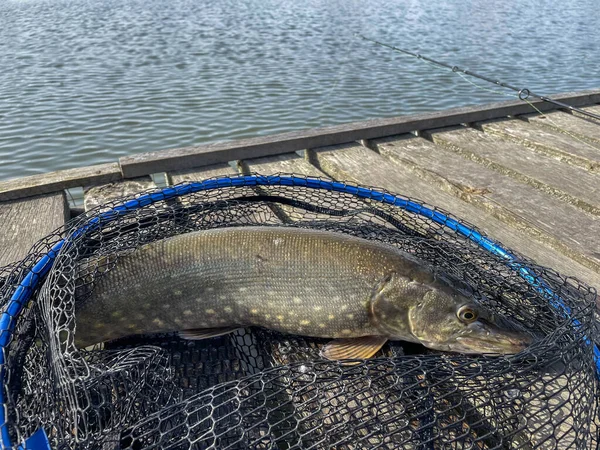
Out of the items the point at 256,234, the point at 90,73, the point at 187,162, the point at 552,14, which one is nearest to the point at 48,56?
the point at 90,73

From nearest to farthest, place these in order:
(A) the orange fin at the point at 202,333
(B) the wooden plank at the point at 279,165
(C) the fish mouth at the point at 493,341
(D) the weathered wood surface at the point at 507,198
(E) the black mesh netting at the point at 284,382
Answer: (E) the black mesh netting at the point at 284,382 → (C) the fish mouth at the point at 493,341 → (A) the orange fin at the point at 202,333 → (D) the weathered wood surface at the point at 507,198 → (B) the wooden plank at the point at 279,165

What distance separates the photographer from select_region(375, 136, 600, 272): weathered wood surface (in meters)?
4.20

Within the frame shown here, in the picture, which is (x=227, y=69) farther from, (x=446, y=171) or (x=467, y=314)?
(x=467, y=314)

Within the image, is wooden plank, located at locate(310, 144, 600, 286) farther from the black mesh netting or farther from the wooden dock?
the black mesh netting

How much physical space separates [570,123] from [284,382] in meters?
6.51

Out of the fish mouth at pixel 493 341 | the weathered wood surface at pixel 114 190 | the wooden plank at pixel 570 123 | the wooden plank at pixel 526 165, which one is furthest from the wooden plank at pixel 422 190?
the wooden plank at pixel 570 123

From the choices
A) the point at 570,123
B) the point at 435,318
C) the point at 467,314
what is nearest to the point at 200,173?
the point at 435,318

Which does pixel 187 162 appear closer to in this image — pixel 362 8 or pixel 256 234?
pixel 256 234

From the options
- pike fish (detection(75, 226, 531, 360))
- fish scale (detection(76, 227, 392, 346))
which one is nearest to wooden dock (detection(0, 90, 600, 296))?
pike fish (detection(75, 226, 531, 360))

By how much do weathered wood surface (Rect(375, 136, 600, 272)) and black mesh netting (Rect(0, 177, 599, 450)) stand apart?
110cm

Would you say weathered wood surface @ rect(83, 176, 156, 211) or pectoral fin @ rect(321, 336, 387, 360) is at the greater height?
pectoral fin @ rect(321, 336, 387, 360)

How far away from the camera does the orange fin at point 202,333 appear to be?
2926 millimetres

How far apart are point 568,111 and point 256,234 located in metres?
6.79

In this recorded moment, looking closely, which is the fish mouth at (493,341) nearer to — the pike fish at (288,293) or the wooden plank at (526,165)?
the pike fish at (288,293)
